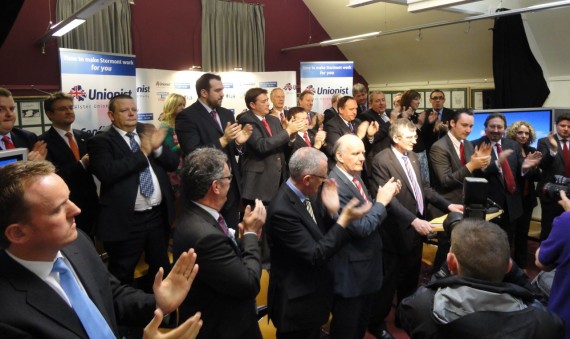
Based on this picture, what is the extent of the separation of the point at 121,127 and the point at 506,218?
3238 mm

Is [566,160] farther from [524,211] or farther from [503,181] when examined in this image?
[503,181]

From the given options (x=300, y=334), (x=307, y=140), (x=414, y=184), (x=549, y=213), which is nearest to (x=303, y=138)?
(x=307, y=140)

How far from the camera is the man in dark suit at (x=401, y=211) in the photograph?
3.09 m

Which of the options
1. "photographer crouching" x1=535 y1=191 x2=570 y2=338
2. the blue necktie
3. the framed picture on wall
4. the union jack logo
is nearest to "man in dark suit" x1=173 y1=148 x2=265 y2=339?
the blue necktie

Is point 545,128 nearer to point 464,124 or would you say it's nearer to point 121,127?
point 464,124

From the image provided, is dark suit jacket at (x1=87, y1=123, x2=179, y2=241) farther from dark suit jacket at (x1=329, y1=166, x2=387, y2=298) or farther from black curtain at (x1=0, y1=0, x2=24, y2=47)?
dark suit jacket at (x1=329, y1=166, x2=387, y2=298)

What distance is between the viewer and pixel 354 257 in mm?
2494

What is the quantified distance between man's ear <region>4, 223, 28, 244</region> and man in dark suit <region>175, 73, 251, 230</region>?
2.29 meters

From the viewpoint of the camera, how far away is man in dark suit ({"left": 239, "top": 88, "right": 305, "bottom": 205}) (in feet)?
13.1

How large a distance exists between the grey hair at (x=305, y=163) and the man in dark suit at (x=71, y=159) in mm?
1656

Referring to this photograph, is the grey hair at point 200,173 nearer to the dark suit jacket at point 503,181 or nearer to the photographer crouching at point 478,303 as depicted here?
the photographer crouching at point 478,303

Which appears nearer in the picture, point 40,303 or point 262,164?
point 40,303

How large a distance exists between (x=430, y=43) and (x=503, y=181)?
4.96 meters

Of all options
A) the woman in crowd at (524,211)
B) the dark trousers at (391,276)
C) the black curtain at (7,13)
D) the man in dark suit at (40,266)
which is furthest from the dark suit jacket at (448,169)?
the black curtain at (7,13)
